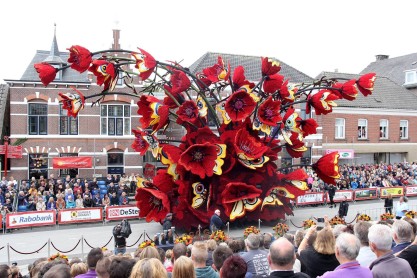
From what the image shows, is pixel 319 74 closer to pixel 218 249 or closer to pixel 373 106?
pixel 373 106

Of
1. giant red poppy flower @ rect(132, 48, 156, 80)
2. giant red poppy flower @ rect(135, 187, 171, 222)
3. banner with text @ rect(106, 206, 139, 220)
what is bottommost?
banner with text @ rect(106, 206, 139, 220)

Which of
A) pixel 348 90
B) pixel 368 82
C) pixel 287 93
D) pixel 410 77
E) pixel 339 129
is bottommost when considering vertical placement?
pixel 339 129

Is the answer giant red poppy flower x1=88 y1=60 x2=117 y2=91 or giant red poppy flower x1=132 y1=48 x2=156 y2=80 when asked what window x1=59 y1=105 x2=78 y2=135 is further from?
giant red poppy flower x1=132 y1=48 x2=156 y2=80

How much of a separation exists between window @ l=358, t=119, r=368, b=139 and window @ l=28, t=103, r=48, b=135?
23.5 metres

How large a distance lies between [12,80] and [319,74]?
24.5m

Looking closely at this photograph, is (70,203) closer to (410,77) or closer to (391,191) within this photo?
(391,191)

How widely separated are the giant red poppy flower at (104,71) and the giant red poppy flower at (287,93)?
6.87 metres

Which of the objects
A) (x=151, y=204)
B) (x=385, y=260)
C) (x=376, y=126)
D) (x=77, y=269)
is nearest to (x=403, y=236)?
(x=385, y=260)

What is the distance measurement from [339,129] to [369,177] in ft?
20.0

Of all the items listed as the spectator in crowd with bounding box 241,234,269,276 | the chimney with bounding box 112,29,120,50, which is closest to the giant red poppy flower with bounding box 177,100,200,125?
the spectator in crowd with bounding box 241,234,269,276

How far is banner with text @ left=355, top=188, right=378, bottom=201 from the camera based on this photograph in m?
28.3

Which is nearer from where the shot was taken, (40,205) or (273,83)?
(273,83)

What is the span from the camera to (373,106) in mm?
36750

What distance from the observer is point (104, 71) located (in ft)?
55.2
